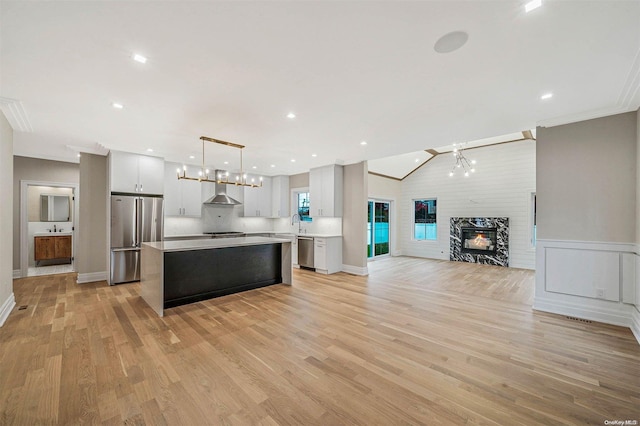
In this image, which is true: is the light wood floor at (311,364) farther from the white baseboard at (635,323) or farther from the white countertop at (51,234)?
the white countertop at (51,234)

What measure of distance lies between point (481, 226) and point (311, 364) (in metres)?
7.40

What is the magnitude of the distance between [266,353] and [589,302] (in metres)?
4.24

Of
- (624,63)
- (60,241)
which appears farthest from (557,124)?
(60,241)

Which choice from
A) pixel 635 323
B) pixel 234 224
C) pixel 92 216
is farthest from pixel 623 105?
pixel 92 216

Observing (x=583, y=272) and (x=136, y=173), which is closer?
(x=583, y=272)

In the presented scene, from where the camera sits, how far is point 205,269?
4.26 meters

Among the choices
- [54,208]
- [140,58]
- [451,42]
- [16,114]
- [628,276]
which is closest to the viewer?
[451,42]

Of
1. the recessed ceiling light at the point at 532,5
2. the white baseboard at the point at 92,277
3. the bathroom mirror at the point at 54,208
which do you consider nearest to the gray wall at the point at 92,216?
the white baseboard at the point at 92,277

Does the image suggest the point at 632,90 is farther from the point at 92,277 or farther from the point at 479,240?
the point at 92,277

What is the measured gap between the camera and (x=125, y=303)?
404cm

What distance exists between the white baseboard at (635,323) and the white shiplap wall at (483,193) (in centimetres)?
413

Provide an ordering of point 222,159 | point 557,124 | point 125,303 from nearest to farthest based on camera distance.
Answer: point 557,124 → point 125,303 → point 222,159

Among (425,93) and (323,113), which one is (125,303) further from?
(425,93)

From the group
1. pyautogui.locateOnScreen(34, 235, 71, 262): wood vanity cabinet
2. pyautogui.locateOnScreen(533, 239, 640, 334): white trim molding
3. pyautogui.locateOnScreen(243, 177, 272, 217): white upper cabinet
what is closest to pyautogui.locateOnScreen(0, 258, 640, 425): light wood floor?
pyautogui.locateOnScreen(533, 239, 640, 334): white trim molding
